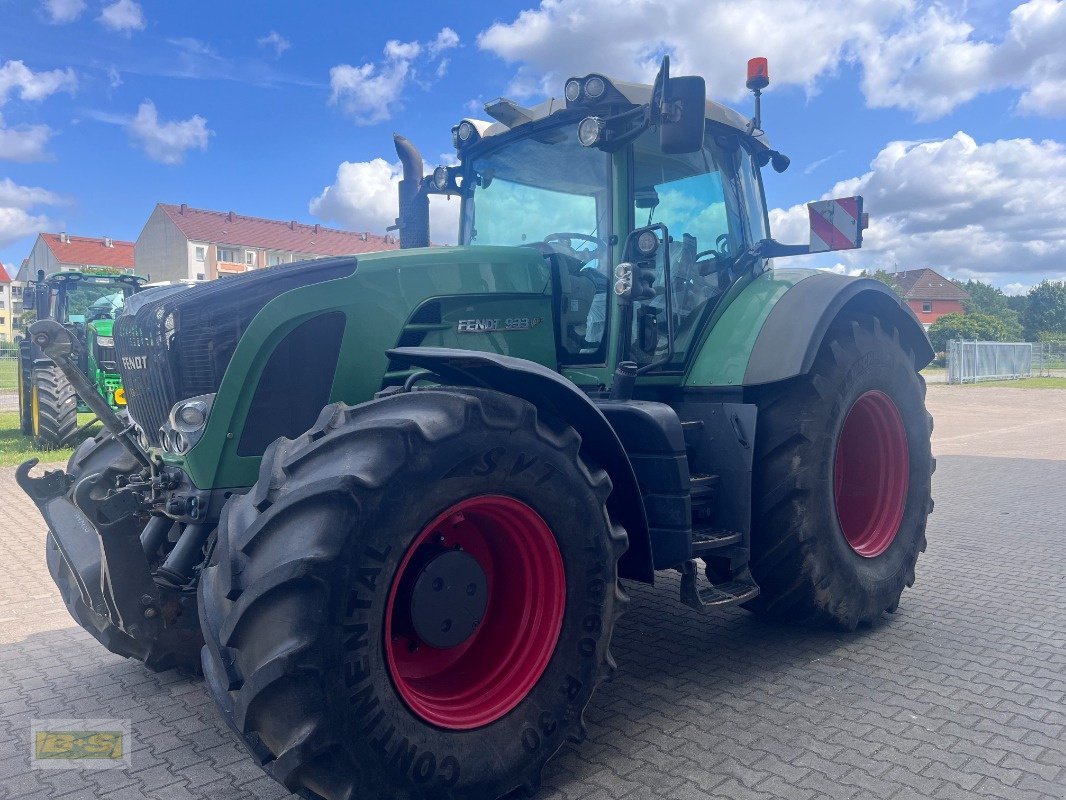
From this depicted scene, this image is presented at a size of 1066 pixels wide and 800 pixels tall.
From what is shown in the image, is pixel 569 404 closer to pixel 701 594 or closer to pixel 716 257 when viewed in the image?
pixel 701 594

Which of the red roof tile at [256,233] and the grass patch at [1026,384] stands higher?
the red roof tile at [256,233]

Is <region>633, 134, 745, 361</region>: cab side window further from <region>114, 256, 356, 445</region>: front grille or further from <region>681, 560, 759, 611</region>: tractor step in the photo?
<region>114, 256, 356, 445</region>: front grille

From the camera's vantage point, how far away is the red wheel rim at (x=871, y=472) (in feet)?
15.6

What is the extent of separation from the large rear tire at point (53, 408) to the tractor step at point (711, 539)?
32.2 ft

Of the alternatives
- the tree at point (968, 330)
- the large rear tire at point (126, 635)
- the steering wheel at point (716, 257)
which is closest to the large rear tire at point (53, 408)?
the large rear tire at point (126, 635)

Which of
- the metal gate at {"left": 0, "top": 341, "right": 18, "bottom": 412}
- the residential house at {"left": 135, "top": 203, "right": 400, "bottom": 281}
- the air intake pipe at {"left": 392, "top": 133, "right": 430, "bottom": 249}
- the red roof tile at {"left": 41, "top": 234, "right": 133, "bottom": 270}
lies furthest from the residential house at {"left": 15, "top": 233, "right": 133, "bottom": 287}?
the air intake pipe at {"left": 392, "top": 133, "right": 430, "bottom": 249}

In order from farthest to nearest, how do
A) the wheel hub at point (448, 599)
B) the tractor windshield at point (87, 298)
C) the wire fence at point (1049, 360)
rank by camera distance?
the wire fence at point (1049, 360)
the tractor windshield at point (87, 298)
the wheel hub at point (448, 599)

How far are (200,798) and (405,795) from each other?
33.4 inches

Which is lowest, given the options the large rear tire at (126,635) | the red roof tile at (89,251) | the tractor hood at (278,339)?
the large rear tire at (126,635)

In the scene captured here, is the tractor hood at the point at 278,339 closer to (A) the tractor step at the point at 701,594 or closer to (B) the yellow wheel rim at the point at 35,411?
(A) the tractor step at the point at 701,594

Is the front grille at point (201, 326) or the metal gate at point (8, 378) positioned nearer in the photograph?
the front grille at point (201, 326)

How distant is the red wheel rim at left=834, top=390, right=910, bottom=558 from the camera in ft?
15.6

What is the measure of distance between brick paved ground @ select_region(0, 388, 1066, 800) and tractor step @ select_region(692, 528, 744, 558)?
0.62 meters

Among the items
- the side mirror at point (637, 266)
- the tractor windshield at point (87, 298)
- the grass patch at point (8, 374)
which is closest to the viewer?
the side mirror at point (637, 266)
